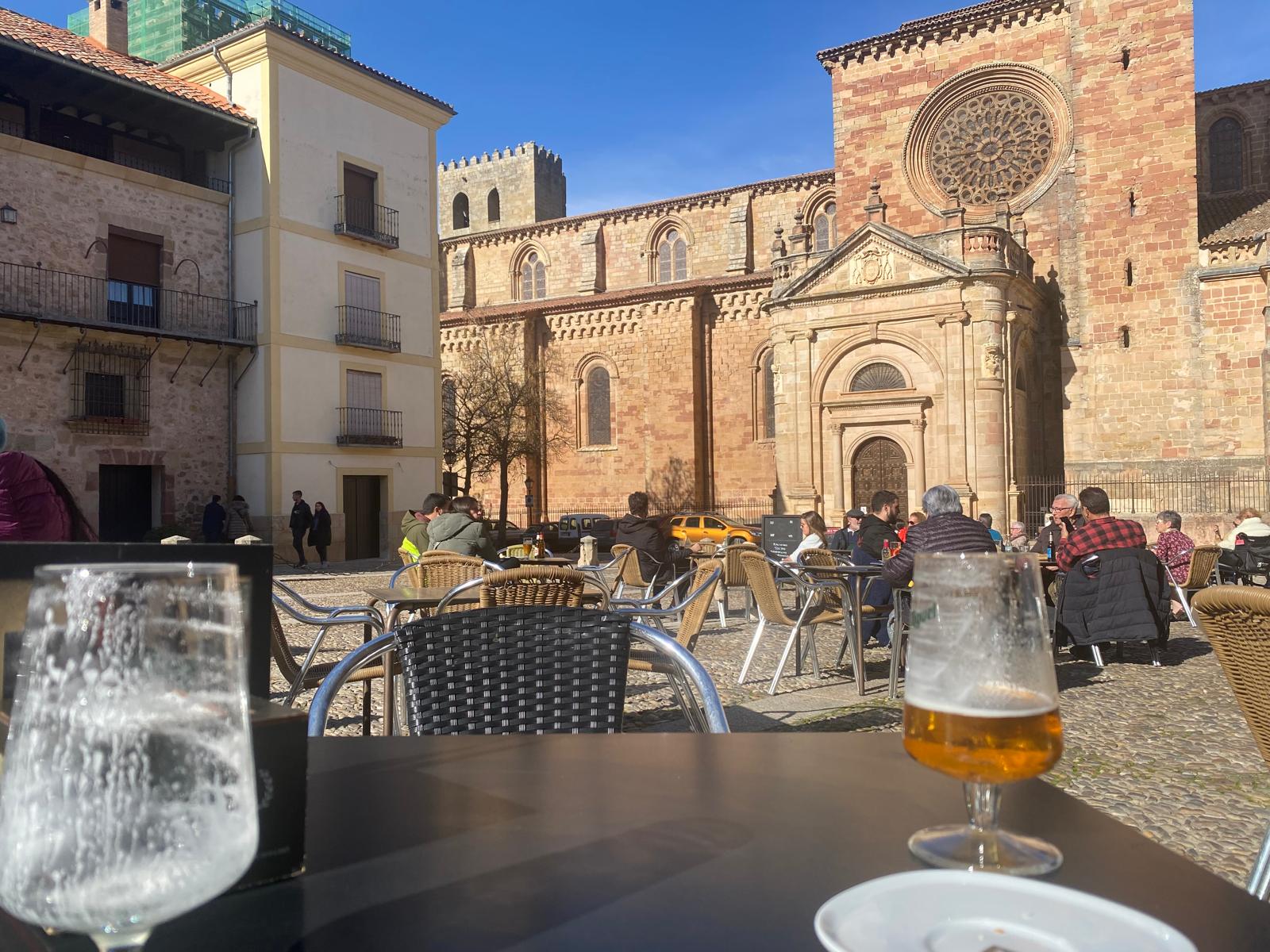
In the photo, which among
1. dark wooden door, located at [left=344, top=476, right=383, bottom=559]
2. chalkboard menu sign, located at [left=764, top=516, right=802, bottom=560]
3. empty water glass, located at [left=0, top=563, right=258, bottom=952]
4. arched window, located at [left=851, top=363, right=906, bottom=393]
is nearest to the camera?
empty water glass, located at [left=0, top=563, right=258, bottom=952]

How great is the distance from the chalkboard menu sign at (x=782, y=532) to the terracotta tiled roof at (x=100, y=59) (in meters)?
13.5

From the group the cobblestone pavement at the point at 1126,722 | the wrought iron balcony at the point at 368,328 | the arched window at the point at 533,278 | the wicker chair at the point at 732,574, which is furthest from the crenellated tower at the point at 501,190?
the cobblestone pavement at the point at 1126,722

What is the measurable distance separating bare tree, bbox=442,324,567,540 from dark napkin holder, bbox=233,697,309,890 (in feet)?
86.9

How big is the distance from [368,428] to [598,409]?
12685 millimetres

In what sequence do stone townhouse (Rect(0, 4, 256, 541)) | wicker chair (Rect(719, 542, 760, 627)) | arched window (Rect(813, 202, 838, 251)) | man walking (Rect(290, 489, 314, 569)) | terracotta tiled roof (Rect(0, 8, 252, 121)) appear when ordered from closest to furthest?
wicker chair (Rect(719, 542, 760, 627))
stone townhouse (Rect(0, 4, 256, 541))
terracotta tiled roof (Rect(0, 8, 252, 121))
man walking (Rect(290, 489, 314, 569))
arched window (Rect(813, 202, 838, 251))

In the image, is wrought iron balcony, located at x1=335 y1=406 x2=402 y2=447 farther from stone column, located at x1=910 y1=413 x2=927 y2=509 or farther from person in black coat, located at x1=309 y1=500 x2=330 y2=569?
stone column, located at x1=910 y1=413 x2=927 y2=509

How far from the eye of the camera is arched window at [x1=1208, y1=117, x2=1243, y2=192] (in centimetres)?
2589

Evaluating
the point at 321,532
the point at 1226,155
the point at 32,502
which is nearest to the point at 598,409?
the point at 321,532

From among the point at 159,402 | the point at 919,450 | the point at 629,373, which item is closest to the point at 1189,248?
the point at 919,450

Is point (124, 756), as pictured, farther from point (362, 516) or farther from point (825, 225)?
point (825, 225)

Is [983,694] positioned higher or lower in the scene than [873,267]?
lower

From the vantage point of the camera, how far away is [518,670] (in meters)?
2.14

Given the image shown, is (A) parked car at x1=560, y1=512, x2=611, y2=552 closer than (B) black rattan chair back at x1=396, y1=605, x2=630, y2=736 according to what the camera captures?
No

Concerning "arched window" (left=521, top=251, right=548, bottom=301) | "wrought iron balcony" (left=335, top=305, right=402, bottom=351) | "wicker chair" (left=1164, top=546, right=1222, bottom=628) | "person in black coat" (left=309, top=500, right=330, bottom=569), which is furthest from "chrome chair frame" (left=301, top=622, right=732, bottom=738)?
"arched window" (left=521, top=251, right=548, bottom=301)
